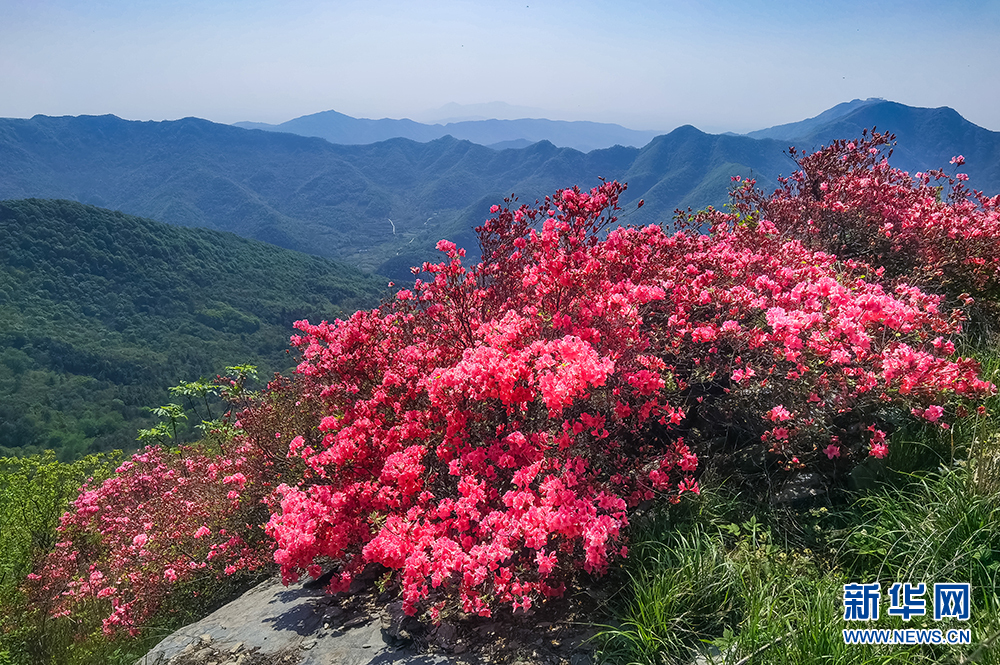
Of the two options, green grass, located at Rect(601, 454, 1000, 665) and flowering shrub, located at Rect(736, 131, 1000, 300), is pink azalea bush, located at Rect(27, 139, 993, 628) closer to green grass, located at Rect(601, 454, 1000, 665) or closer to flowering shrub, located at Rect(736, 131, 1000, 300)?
green grass, located at Rect(601, 454, 1000, 665)

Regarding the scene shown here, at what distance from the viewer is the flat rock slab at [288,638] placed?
4.17 metres

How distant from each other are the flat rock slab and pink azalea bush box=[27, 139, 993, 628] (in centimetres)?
41

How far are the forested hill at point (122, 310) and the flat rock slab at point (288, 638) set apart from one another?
5957 centimetres

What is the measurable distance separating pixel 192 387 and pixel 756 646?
13211 mm

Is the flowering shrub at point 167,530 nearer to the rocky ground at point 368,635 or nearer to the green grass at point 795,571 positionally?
the rocky ground at point 368,635

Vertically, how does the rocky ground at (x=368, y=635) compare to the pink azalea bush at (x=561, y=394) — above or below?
below

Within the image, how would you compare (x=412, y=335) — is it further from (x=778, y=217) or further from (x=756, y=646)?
(x=778, y=217)

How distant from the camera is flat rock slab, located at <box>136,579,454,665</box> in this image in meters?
4.17

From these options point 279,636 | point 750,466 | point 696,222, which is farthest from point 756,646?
point 696,222

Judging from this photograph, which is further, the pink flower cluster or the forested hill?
the forested hill

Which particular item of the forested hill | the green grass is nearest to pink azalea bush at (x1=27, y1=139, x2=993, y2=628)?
the green grass

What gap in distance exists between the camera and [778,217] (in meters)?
8.26

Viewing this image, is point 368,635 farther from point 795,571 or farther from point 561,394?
point 795,571

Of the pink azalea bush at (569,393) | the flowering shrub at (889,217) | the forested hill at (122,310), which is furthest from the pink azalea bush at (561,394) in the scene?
the forested hill at (122,310)
